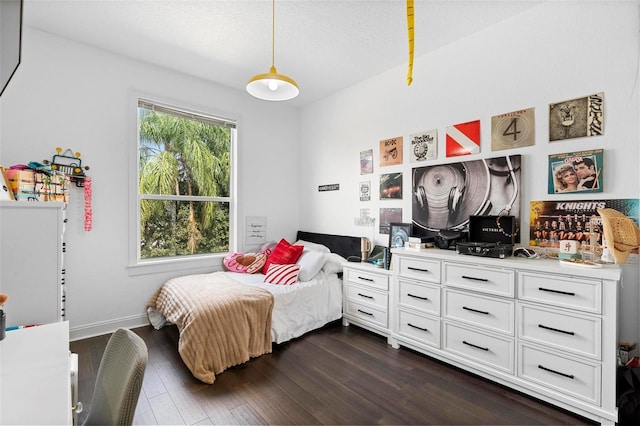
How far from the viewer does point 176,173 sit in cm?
359

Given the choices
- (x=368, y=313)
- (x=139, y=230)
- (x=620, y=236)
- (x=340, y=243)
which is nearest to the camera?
(x=620, y=236)

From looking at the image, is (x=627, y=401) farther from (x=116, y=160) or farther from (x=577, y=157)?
(x=116, y=160)

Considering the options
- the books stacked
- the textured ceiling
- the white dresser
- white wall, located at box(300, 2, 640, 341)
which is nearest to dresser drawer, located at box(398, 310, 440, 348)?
the white dresser

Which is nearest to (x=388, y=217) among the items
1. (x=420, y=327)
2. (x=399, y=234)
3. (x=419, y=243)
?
(x=399, y=234)

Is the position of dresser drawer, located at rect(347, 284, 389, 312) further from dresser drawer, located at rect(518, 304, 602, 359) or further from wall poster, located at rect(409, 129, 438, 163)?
wall poster, located at rect(409, 129, 438, 163)

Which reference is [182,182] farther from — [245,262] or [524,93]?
[524,93]

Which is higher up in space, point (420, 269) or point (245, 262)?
point (420, 269)

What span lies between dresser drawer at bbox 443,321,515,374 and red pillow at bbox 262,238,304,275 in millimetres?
1766

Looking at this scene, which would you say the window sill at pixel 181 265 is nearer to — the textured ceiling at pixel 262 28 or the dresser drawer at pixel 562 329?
the textured ceiling at pixel 262 28

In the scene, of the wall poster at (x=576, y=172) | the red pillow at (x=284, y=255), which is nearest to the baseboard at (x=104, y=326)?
the red pillow at (x=284, y=255)

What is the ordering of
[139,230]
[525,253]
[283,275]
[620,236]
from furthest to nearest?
[139,230]
[283,275]
[525,253]
[620,236]

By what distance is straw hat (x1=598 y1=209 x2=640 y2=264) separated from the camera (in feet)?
5.99

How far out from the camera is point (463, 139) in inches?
110

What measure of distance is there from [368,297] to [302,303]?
0.68 meters
